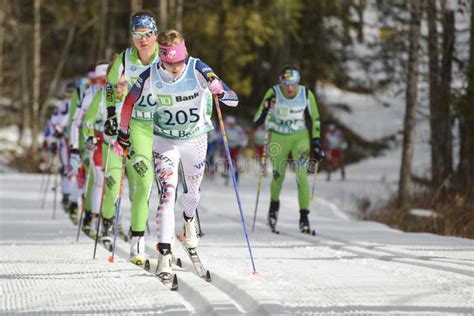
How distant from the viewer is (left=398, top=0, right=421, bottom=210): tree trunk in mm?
15417

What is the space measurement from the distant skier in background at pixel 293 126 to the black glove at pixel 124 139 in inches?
157

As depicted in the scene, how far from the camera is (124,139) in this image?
6949 mm

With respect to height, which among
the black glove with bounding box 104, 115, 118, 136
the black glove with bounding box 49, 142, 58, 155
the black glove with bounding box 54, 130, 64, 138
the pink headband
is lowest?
the black glove with bounding box 49, 142, 58, 155

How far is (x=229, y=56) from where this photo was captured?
37.7 meters

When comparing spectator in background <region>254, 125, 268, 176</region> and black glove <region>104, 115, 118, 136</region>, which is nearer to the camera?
black glove <region>104, 115, 118, 136</region>

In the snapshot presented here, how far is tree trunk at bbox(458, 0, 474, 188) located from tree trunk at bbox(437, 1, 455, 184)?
60 centimetres

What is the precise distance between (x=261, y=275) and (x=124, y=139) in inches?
66.2

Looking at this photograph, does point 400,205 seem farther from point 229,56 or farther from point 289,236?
point 229,56

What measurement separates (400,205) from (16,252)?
30.9 feet

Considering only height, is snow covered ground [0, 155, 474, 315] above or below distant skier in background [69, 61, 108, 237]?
below

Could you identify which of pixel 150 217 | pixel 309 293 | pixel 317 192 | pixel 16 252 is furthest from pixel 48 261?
pixel 317 192

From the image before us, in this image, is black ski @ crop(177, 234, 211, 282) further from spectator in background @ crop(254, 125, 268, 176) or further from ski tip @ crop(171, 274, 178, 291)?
spectator in background @ crop(254, 125, 268, 176)

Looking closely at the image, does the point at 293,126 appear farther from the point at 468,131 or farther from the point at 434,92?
the point at 434,92

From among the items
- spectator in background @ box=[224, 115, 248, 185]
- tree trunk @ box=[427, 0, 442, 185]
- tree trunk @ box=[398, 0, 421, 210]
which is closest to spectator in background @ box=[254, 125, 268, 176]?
spectator in background @ box=[224, 115, 248, 185]
